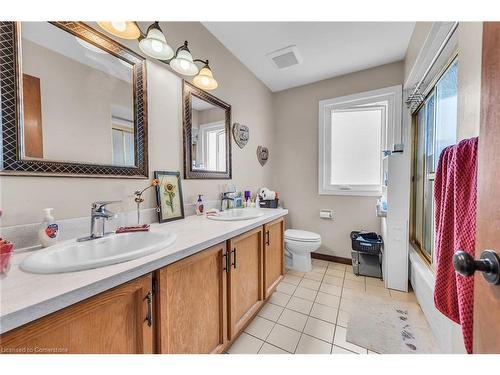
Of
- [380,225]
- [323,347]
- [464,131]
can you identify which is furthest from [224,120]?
[380,225]

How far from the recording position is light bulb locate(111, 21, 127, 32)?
0.91 metres

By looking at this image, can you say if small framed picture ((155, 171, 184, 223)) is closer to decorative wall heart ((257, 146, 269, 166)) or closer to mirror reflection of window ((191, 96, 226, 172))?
mirror reflection of window ((191, 96, 226, 172))

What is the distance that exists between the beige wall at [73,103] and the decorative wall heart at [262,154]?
167cm

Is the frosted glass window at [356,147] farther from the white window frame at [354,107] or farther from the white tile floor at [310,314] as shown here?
the white tile floor at [310,314]

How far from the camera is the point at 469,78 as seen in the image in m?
0.85

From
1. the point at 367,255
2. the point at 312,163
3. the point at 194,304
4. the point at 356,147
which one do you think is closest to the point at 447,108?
the point at 356,147

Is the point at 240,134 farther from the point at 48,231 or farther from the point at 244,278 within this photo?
the point at 48,231

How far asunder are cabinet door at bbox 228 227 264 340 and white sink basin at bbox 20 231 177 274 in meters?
0.45

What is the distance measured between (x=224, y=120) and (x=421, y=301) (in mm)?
2368

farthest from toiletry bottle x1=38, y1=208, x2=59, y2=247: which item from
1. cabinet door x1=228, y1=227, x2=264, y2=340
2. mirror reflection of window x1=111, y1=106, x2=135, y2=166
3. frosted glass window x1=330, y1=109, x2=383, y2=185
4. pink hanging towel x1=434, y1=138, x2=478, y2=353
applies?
frosted glass window x1=330, y1=109, x2=383, y2=185

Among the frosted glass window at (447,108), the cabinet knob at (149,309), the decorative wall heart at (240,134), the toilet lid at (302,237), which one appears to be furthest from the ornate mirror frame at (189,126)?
the frosted glass window at (447,108)

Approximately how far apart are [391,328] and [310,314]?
1.87 ft

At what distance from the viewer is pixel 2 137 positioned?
75 cm
